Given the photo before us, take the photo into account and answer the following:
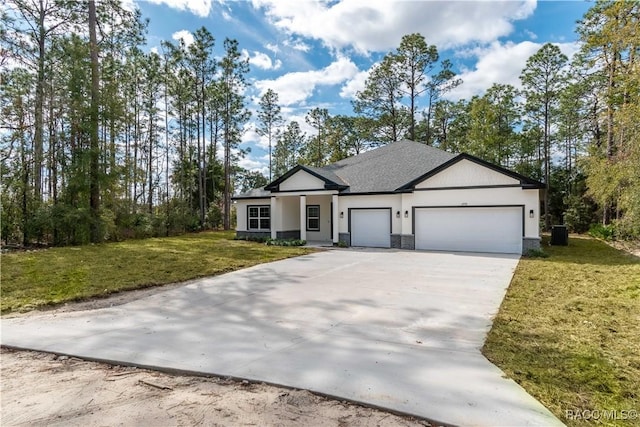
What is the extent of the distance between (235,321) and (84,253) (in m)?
10.9

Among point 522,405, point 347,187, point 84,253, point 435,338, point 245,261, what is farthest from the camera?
point 347,187

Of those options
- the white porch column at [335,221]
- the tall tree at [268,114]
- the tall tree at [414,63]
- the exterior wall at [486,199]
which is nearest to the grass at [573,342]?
the exterior wall at [486,199]

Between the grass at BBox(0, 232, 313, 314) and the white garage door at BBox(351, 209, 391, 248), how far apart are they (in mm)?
3961

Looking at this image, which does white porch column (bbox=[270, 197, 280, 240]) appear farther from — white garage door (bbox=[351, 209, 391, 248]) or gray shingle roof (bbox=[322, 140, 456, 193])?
white garage door (bbox=[351, 209, 391, 248])

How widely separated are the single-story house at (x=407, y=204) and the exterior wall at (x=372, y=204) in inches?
1.8

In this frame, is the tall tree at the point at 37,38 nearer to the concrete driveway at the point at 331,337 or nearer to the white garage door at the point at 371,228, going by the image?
the concrete driveway at the point at 331,337

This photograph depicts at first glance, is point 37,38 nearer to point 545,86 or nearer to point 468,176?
point 468,176

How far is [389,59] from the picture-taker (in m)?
27.8

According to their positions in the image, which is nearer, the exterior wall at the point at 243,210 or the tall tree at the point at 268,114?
the exterior wall at the point at 243,210

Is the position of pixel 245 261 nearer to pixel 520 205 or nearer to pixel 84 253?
pixel 84 253

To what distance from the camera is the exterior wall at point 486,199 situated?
12.7m

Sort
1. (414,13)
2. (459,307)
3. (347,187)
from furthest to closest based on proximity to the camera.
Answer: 1. (347,187)
2. (414,13)
3. (459,307)

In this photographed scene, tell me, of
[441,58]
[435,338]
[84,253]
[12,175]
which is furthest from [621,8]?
[12,175]

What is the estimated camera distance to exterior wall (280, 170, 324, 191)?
672 inches
